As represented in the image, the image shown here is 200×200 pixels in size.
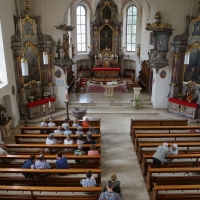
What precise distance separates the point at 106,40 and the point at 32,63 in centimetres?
1143

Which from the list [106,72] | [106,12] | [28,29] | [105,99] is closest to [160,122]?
[105,99]

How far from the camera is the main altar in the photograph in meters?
21.8

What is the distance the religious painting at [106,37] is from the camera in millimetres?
22609

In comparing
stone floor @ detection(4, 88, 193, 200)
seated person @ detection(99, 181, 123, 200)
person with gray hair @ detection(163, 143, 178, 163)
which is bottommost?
stone floor @ detection(4, 88, 193, 200)

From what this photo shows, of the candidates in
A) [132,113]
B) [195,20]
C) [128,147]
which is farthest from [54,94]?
[195,20]

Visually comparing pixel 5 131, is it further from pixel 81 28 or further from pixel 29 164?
pixel 81 28

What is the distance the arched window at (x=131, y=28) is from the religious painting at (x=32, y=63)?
12.2 m

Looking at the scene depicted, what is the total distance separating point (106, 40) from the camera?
75.2 ft

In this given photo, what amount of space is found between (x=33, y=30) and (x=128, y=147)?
26.6ft

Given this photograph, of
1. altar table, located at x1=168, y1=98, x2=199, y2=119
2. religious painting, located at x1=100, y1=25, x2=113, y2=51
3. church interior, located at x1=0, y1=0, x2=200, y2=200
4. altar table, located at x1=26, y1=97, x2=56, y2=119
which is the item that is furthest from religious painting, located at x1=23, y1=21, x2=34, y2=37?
religious painting, located at x1=100, y1=25, x2=113, y2=51

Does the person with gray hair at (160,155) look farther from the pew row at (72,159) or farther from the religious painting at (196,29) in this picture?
the religious painting at (196,29)

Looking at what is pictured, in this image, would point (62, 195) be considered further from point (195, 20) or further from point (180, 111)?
point (195, 20)

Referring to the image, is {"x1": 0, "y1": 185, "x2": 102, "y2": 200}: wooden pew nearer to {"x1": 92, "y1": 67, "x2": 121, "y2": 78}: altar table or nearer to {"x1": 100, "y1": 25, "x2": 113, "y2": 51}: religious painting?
{"x1": 92, "y1": 67, "x2": 121, "y2": 78}: altar table

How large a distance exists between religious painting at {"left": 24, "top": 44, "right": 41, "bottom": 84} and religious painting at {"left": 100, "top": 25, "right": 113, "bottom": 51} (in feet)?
35.8
